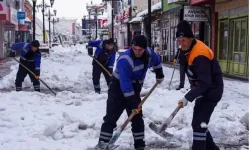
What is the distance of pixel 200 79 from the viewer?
4.70 m

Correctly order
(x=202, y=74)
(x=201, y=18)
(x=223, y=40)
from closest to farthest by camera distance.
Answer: (x=202, y=74) → (x=223, y=40) → (x=201, y=18)

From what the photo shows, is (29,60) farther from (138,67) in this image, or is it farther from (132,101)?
(132,101)

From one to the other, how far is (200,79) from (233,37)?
1337 centimetres

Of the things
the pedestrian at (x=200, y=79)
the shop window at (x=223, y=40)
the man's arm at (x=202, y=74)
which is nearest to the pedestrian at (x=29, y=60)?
the pedestrian at (x=200, y=79)

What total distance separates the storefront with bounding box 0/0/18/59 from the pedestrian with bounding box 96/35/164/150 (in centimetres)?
2119

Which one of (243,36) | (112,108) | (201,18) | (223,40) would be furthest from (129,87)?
(201,18)

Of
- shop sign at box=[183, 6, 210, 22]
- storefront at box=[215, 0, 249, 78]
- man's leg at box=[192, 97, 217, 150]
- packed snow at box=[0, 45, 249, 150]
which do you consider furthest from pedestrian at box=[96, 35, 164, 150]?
shop sign at box=[183, 6, 210, 22]

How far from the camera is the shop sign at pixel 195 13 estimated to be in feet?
62.2

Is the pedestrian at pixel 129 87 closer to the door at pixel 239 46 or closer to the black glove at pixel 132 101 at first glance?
the black glove at pixel 132 101

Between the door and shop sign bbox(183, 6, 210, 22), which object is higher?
shop sign bbox(183, 6, 210, 22)

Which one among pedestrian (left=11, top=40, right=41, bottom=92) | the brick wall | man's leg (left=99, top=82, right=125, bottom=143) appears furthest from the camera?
the brick wall

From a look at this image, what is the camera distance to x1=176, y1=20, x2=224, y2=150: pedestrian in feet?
15.5

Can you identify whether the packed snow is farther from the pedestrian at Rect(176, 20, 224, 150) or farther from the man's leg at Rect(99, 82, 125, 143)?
the pedestrian at Rect(176, 20, 224, 150)

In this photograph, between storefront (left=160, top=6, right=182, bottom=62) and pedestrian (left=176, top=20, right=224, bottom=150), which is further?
storefront (left=160, top=6, right=182, bottom=62)
